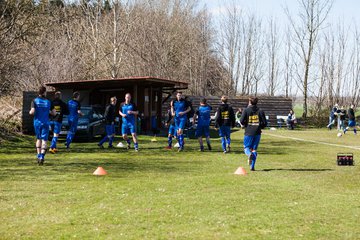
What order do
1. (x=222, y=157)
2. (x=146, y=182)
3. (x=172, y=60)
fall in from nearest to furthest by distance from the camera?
(x=146, y=182), (x=222, y=157), (x=172, y=60)

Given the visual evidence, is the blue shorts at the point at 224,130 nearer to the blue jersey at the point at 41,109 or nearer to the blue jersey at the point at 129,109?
the blue jersey at the point at 129,109

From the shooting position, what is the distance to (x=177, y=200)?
368 inches

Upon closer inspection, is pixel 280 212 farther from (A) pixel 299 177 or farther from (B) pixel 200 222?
(A) pixel 299 177

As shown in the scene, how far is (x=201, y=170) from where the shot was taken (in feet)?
46.1

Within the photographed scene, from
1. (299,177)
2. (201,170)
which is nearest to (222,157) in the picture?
(201,170)

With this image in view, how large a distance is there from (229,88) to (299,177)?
4276cm

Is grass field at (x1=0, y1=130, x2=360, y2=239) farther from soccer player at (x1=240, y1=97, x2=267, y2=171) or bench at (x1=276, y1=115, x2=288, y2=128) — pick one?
bench at (x1=276, y1=115, x2=288, y2=128)

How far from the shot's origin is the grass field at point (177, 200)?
Answer: 23.4 feet

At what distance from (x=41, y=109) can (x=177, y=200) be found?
667cm

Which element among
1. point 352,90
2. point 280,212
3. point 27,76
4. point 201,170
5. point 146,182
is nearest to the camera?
point 280,212

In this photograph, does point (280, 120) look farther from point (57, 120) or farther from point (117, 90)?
point (57, 120)

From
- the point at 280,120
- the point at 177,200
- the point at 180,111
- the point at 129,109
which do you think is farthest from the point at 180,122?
the point at 280,120

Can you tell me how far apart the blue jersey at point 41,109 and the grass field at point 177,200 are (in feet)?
4.13

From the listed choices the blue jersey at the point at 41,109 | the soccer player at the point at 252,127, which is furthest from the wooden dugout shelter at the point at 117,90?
the soccer player at the point at 252,127
